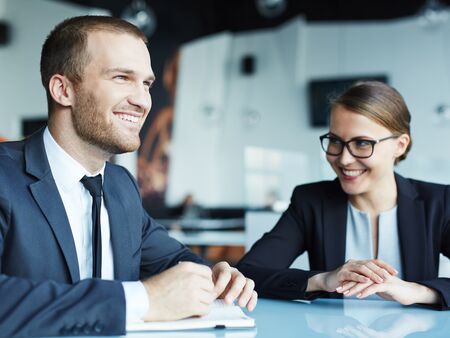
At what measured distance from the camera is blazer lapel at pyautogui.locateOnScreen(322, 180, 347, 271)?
2176mm

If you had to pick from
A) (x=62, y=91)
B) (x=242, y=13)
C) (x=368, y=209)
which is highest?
(x=242, y=13)

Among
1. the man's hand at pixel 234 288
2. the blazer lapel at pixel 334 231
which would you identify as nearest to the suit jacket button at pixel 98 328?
the man's hand at pixel 234 288

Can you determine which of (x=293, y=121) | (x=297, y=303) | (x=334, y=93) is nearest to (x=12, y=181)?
(x=297, y=303)

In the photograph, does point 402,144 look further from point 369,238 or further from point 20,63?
point 20,63

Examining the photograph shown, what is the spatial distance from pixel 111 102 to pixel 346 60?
7975mm

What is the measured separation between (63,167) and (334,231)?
1.05m

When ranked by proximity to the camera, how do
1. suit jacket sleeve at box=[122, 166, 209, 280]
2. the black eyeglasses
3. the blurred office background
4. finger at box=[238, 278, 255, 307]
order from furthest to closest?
the blurred office background → the black eyeglasses → suit jacket sleeve at box=[122, 166, 209, 280] → finger at box=[238, 278, 255, 307]

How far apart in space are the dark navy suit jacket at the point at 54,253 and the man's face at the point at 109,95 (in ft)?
0.47

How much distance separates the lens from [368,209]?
2.23 m

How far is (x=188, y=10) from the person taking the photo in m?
9.70

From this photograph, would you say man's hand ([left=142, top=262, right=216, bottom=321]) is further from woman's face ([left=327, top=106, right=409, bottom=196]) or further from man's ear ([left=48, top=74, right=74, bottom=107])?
woman's face ([left=327, top=106, right=409, bottom=196])

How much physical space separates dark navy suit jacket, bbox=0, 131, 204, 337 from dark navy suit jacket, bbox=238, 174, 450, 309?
0.36 metres

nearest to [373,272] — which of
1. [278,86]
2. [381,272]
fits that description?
[381,272]

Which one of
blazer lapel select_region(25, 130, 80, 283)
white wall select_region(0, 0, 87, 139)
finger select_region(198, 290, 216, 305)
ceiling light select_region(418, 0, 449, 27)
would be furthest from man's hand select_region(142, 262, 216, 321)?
ceiling light select_region(418, 0, 449, 27)
